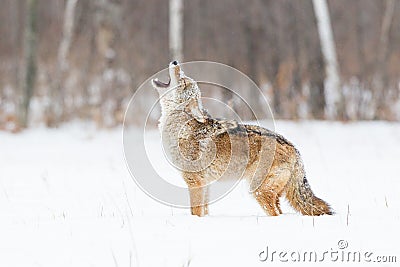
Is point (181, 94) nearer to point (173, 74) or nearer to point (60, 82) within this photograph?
point (173, 74)

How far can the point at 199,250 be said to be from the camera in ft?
11.6

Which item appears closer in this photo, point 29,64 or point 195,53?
point 29,64

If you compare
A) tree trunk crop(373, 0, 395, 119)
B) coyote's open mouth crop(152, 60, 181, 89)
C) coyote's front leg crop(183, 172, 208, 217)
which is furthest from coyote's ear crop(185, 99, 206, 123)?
tree trunk crop(373, 0, 395, 119)

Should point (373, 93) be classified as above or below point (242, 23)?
below

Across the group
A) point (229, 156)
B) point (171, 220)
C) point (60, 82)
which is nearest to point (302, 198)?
point (229, 156)

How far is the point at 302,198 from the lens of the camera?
4.34 m

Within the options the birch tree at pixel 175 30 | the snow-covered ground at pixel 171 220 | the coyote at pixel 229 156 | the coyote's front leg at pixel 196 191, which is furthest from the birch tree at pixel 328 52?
the coyote's front leg at pixel 196 191

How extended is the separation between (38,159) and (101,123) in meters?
2.94

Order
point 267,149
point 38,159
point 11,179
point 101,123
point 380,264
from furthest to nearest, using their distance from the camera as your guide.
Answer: point 101,123 < point 38,159 < point 11,179 < point 267,149 < point 380,264

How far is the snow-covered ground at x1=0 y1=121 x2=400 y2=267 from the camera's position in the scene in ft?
11.4

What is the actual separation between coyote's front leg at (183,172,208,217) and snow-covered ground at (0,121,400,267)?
0.12 m

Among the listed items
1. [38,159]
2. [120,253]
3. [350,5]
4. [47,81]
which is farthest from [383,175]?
[350,5]

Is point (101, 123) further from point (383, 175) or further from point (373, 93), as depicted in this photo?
point (383, 175)

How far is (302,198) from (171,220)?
102cm
